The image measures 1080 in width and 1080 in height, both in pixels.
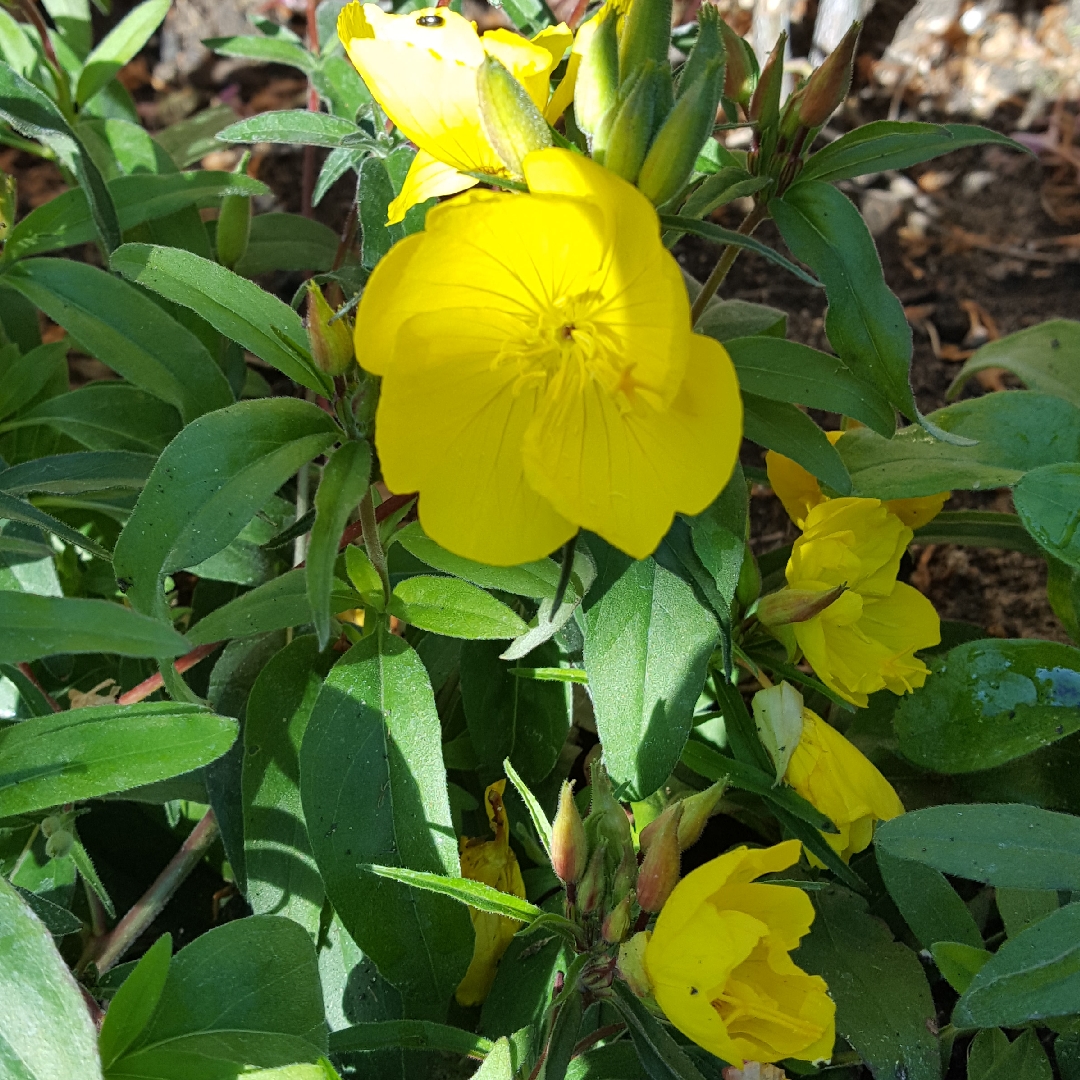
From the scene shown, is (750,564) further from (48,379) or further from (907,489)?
(48,379)

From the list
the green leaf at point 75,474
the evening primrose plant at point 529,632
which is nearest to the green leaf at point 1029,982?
the evening primrose plant at point 529,632

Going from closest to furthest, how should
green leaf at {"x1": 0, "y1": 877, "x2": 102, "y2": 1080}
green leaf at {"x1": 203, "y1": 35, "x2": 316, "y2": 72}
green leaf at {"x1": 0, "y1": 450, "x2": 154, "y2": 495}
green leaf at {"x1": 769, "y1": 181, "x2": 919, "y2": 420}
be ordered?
Answer: green leaf at {"x1": 0, "y1": 877, "x2": 102, "y2": 1080} < green leaf at {"x1": 769, "y1": 181, "x2": 919, "y2": 420} < green leaf at {"x1": 0, "y1": 450, "x2": 154, "y2": 495} < green leaf at {"x1": 203, "y1": 35, "x2": 316, "y2": 72}

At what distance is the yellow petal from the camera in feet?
3.02

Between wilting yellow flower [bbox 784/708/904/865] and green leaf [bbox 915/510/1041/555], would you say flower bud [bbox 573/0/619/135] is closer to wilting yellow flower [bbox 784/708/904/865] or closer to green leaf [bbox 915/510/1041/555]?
wilting yellow flower [bbox 784/708/904/865]

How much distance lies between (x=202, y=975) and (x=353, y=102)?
1156 millimetres

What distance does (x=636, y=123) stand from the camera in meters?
0.76

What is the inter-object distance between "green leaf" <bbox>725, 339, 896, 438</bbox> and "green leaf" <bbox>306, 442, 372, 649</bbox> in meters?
0.38

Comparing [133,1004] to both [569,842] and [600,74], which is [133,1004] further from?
[600,74]

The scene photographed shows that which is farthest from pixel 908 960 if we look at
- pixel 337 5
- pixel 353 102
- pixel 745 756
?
pixel 337 5

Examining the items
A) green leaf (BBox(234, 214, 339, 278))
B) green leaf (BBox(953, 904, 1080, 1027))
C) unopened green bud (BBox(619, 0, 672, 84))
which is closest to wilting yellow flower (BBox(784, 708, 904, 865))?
green leaf (BBox(953, 904, 1080, 1027))

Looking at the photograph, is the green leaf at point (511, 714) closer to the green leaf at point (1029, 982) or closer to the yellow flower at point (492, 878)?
the yellow flower at point (492, 878)

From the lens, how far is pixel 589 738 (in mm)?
1467

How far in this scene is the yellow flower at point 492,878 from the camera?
3.66 ft

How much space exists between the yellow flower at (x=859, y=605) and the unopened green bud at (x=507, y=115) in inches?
20.3
